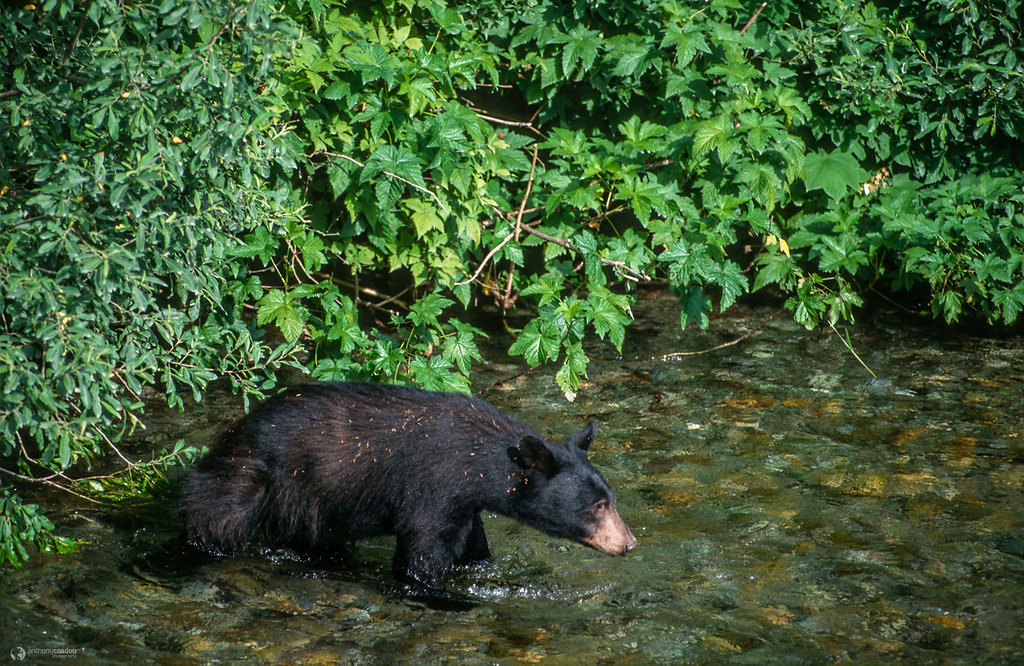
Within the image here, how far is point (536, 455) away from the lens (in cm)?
483

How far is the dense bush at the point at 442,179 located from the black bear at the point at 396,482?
0.46 meters

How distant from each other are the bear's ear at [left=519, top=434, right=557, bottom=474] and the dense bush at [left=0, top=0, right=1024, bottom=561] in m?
1.37

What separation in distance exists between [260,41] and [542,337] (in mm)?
2879

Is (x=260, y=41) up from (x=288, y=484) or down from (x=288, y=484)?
up

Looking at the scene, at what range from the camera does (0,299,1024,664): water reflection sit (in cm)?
424

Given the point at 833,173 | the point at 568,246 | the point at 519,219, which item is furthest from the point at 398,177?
the point at 833,173

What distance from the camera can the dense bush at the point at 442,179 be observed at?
414cm

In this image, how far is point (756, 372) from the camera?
768 centimetres

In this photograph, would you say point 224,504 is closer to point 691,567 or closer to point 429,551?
point 429,551

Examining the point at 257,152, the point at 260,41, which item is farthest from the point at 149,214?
the point at 260,41

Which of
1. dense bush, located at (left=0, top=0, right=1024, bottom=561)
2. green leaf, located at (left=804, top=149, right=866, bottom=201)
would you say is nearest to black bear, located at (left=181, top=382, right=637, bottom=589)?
dense bush, located at (left=0, top=0, right=1024, bottom=561)

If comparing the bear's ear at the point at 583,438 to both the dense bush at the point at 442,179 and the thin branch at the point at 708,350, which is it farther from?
the thin branch at the point at 708,350

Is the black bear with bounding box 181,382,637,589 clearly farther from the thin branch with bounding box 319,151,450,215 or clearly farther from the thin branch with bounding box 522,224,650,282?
the thin branch with bounding box 522,224,650,282

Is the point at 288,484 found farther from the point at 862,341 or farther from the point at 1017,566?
the point at 862,341
